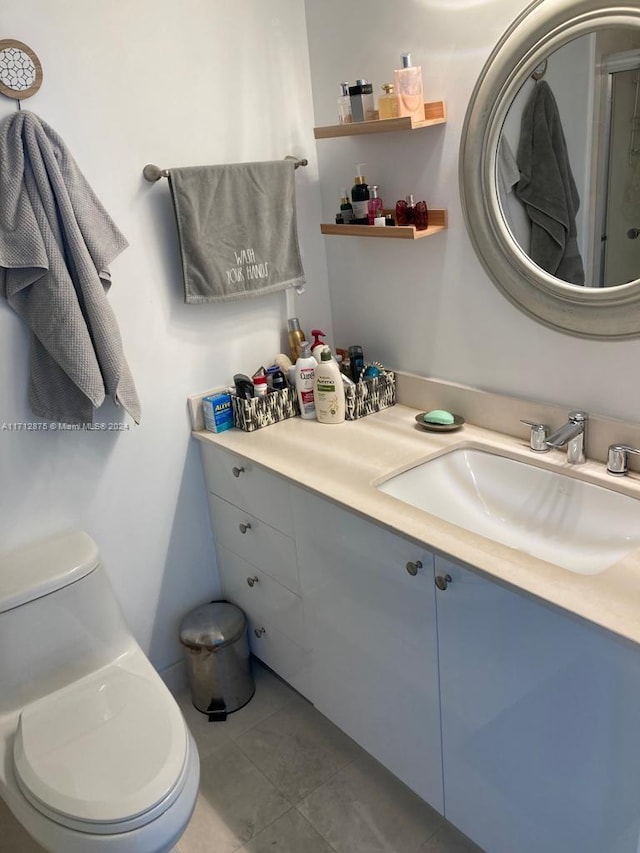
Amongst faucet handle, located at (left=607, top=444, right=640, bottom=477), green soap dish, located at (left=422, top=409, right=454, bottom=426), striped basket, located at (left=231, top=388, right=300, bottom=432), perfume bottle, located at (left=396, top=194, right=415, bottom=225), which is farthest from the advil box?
faucet handle, located at (left=607, top=444, right=640, bottom=477)

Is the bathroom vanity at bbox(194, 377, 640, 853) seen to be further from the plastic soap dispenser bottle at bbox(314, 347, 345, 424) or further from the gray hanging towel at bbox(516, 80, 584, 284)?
the gray hanging towel at bbox(516, 80, 584, 284)

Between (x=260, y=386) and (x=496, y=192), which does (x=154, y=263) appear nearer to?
(x=260, y=386)

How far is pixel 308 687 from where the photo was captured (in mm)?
2008

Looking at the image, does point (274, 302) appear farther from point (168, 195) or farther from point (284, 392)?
point (168, 195)

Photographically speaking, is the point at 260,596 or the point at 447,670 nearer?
the point at 447,670

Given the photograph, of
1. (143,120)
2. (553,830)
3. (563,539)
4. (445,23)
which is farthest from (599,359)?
(143,120)

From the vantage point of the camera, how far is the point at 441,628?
1.46 metres

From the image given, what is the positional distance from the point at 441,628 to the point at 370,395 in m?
0.79

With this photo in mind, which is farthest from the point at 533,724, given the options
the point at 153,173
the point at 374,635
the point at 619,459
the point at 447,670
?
the point at 153,173

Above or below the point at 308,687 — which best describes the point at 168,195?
above

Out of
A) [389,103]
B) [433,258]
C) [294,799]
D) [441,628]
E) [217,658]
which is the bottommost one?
[294,799]

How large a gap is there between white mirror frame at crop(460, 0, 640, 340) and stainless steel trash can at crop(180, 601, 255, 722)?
1218 millimetres

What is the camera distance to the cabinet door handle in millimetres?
1391

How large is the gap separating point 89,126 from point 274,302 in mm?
701
